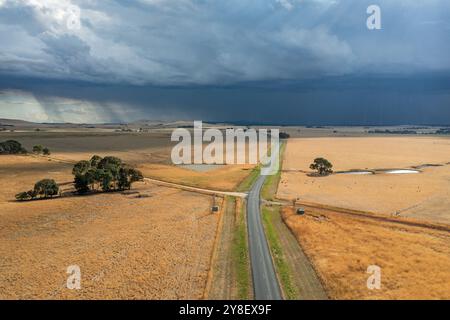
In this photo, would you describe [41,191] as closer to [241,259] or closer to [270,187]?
[241,259]

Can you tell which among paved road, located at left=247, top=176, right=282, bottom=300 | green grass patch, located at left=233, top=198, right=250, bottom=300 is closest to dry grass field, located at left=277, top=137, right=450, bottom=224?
paved road, located at left=247, top=176, right=282, bottom=300

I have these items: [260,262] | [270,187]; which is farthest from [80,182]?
[260,262]

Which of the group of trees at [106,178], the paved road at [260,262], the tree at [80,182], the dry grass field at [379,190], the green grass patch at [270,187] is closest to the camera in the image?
the paved road at [260,262]

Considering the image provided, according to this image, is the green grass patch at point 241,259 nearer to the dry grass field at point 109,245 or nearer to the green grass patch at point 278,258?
the green grass patch at point 278,258

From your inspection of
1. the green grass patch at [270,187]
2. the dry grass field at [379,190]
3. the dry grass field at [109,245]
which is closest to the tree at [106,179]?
the dry grass field at [109,245]

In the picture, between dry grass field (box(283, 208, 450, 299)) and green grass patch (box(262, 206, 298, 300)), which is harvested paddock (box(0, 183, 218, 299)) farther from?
dry grass field (box(283, 208, 450, 299))
